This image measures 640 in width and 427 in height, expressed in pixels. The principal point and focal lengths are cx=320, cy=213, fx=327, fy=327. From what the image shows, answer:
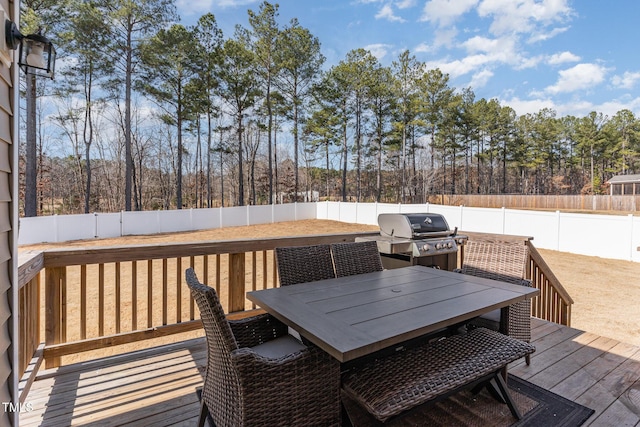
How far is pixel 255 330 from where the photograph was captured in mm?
1824

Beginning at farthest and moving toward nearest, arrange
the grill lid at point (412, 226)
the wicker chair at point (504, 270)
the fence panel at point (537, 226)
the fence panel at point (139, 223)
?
1. the fence panel at point (139, 223)
2. the fence panel at point (537, 226)
3. the grill lid at point (412, 226)
4. the wicker chair at point (504, 270)

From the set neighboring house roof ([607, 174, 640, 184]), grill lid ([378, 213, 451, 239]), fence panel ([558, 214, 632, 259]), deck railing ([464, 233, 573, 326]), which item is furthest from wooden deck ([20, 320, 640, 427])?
neighboring house roof ([607, 174, 640, 184])

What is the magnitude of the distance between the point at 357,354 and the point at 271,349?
0.67m

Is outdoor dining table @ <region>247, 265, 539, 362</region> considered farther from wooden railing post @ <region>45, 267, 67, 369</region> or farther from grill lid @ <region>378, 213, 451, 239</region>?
wooden railing post @ <region>45, 267, 67, 369</region>

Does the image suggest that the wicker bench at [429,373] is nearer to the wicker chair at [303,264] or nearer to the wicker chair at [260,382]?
the wicker chair at [260,382]

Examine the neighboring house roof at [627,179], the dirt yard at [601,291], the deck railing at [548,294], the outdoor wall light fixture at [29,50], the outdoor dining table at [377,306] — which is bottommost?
the dirt yard at [601,291]

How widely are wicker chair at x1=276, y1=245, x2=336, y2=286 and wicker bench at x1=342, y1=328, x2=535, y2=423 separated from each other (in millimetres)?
763

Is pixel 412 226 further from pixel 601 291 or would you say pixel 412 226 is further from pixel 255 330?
pixel 601 291

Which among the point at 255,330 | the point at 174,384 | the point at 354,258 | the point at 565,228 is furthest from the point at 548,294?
the point at 565,228

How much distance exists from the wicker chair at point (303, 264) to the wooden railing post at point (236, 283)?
85 centimetres

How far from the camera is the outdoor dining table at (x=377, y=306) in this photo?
1.32 metres

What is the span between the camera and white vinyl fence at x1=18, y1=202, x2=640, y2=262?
8.35 meters

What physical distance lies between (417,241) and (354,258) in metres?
1.14

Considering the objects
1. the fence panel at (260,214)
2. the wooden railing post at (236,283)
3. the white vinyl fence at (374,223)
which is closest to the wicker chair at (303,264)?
the wooden railing post at (236,283)
